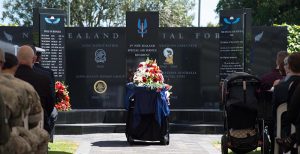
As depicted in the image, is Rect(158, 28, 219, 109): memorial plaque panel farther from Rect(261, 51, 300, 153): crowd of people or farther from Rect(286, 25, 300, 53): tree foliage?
Rect(261, 51, 300, 153): crowd of people

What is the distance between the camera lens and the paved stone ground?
15.8 m

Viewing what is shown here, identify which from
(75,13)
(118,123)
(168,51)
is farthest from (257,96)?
(75,13)

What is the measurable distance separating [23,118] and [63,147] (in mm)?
9127

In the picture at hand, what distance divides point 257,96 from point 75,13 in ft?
179

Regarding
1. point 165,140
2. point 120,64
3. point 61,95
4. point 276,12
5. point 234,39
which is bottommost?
point 165,140

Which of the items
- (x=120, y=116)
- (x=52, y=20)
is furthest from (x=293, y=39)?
(x=52, y=20)

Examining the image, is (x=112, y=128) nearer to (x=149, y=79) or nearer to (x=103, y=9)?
(x=149, y=79)

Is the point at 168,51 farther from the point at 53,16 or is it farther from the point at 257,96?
the point at 257,96

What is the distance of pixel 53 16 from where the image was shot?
21.7 metres

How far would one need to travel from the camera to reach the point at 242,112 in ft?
41.1

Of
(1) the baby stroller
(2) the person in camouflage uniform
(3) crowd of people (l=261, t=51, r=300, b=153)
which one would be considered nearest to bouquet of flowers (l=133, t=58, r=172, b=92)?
(1) the baby stroller

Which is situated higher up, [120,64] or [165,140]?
[120,64]

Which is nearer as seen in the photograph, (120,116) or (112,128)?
(112,128)

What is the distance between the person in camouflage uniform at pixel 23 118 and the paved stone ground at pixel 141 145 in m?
7.58
